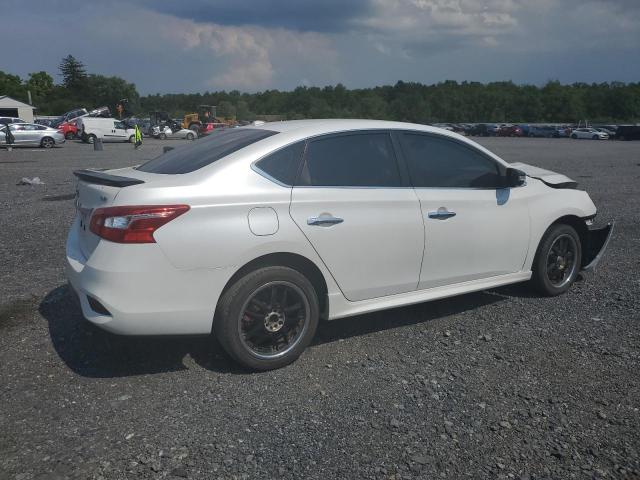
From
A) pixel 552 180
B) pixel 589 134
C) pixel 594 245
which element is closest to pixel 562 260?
pixel 594 245

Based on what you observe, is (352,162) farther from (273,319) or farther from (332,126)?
(273,319)

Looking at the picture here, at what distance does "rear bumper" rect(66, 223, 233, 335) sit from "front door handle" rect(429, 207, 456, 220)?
5.76 feet

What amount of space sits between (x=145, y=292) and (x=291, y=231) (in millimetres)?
1029

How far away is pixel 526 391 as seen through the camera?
3.86 meters

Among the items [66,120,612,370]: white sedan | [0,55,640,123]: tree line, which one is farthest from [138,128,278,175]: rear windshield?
[0,55,640,123]: tree line

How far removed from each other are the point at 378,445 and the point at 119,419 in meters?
1.53

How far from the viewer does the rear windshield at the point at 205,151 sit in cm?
425

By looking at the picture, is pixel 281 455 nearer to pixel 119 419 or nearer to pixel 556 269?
pixel 119 419

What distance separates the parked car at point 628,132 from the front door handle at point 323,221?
63404 millimetres

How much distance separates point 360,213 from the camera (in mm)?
4305

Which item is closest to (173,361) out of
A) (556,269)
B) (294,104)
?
(556,269)

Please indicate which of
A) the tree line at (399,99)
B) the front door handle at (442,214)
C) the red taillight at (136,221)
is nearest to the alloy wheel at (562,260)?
the front door handle at (442,214)

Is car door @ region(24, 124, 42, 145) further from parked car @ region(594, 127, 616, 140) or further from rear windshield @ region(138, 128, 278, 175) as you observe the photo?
parked car @ region(594, 127, 616, 140)

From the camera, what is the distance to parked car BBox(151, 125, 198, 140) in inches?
2016
